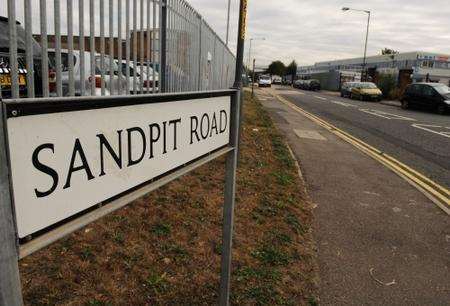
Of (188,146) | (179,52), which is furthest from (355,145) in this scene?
(188,146)

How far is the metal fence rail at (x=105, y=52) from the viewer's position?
139cm

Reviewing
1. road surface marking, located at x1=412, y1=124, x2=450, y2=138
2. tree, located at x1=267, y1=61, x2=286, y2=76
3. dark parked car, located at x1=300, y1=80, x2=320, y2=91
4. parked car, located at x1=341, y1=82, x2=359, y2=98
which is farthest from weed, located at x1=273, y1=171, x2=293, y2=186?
tree, located at x1=267, y1=61, x2=286, y2=76

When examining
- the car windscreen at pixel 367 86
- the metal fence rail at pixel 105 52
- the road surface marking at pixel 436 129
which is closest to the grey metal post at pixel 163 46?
the metal fence rail at pixel 105 52

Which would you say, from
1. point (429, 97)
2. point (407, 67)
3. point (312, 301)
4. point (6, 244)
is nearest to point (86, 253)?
point (312, 301)

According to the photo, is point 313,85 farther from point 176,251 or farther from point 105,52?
point 105,52

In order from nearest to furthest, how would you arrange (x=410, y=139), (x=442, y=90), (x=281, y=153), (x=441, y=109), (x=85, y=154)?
(x=85, y=154) < (x=281, y=153) < (x=410, y=139) < (x=441, y=109) < (x=442, y=90)

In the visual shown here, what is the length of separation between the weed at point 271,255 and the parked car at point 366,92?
102ft

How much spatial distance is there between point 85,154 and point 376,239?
400 centimetres

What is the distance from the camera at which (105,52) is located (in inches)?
76.1

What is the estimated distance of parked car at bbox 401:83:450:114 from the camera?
22469 millimetres

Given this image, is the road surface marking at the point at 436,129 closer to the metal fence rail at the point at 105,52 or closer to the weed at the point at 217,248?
the weed at the point at 217,248

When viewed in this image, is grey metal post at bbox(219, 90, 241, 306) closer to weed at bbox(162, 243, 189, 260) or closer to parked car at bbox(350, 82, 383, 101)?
weed at bbox(162, 243, 189, 260)

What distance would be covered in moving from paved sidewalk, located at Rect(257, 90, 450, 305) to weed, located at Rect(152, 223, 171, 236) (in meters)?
1.49

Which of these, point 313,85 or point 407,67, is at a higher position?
point 407,67
